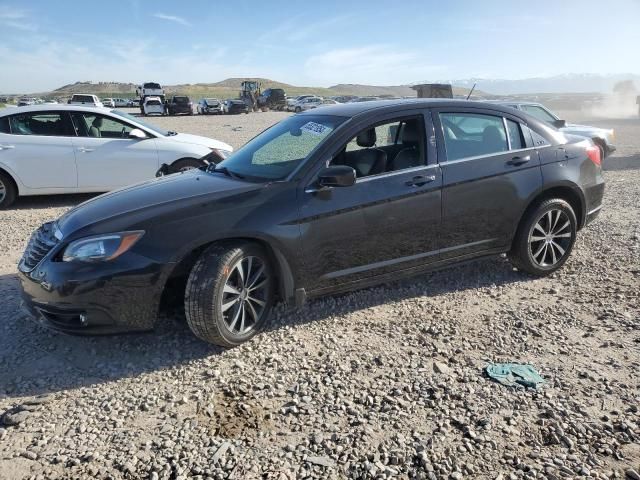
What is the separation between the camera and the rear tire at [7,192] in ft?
25.6

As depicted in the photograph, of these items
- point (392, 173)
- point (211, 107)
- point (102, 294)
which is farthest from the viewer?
point (211, 107)

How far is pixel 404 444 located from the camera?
8.64 ft

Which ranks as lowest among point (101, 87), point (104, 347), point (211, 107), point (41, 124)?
point (104, 347)

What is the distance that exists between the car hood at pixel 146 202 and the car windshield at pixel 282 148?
221mm

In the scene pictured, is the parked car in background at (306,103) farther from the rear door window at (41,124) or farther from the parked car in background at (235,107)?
the rear door window at (41,124)

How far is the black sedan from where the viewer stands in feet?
11.1

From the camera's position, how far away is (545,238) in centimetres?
485

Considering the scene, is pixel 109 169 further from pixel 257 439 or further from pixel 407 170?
pixel 257 439

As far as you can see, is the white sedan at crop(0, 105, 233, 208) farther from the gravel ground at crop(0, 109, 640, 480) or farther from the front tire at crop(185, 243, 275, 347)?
the front tire at crop(185, 243, 275, 347)

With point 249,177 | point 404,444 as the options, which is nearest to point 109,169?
point 249,177

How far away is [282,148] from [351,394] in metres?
2.24

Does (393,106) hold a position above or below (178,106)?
below

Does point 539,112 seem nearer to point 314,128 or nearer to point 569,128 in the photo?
point 569,128

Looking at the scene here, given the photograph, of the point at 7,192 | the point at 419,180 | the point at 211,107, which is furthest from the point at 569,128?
the point at 211,107
